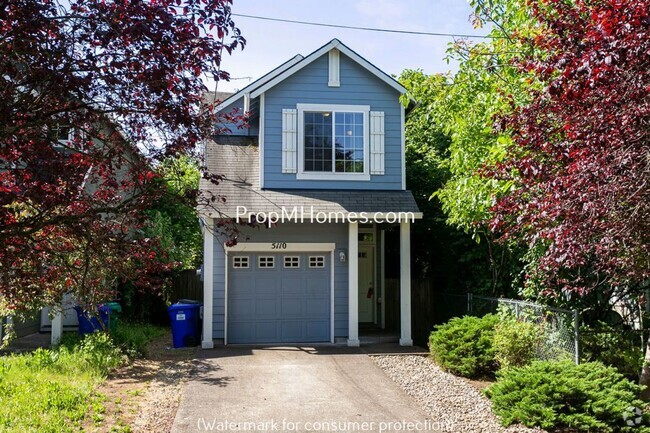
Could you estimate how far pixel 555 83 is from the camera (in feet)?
15.5

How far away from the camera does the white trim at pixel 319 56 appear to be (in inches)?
494

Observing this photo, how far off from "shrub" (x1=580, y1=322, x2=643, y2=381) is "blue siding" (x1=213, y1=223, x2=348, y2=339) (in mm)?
5297

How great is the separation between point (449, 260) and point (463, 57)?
6.00 metres

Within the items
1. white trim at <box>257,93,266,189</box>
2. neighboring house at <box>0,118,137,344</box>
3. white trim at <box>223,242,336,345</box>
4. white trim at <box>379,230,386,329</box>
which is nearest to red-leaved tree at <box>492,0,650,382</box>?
neighboring house at <box>0,118,137,344</box>

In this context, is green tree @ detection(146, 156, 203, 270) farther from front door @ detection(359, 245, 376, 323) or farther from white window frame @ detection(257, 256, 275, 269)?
front door @ detection(359, 245, 376, 323)

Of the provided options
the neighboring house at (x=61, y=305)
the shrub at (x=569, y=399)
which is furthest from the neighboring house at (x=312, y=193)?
the shrub at (x=569, y=399)

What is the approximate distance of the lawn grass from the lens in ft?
22.0

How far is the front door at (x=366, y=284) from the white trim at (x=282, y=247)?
2636 mm

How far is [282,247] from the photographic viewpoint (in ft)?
41.4

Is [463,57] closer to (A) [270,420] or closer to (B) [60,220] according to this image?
(A) [270,420]

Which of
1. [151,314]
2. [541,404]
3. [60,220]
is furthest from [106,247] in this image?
[151,314]

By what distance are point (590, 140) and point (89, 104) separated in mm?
→ 4492

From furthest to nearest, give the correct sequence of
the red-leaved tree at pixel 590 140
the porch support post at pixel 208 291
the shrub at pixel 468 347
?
the porch support post at pixel 208 291 < the shrub at pixel 468 347 < the red-leaved tree at pixel 590 140

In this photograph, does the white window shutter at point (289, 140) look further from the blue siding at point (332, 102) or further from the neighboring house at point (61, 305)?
the neighboring house at point (61, 305)
